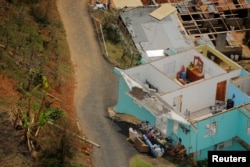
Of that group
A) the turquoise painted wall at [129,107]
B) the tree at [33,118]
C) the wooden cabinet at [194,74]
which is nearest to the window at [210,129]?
the turquoise painted wall at [129,107]

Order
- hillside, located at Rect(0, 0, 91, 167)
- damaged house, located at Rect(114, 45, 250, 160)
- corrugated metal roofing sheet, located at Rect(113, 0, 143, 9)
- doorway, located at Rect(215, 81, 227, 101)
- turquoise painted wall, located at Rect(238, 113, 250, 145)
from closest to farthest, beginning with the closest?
hillside, located at Rect(0, 0, 91, 167) < damaged house, located at Rect(114, 45, 250, 160) < turquoise painted wall, located at Rect(238, 113, 250, 145) < doorway, located at Rect(215, 81, 227, 101) < corrugated metal roofing sheet, located at Rect(113, 0, 143, 9)

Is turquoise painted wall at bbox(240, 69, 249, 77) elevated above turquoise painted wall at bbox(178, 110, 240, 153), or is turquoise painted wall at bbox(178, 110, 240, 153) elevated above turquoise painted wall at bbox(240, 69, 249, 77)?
turquoise painted wall at bbox(240, 69, 249, 77)

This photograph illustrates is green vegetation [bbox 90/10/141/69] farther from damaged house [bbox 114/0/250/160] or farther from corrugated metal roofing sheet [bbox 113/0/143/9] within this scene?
corrugated metal roofing sheet [bbox 113/0/143/9]

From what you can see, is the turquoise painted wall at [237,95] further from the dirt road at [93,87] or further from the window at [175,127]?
the dirt road at [93,87]

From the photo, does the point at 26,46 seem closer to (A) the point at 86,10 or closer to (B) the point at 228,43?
(A) the point at 86,10

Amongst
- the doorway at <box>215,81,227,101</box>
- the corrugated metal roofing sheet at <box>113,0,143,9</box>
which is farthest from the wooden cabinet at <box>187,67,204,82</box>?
the corrugated metal roofing sheet at <box>113,0,143,9</box>

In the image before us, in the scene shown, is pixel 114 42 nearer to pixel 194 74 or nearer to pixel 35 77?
pixel 194 74

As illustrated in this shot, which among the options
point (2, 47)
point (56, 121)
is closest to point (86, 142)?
point (56, 121)
